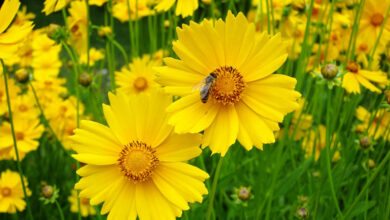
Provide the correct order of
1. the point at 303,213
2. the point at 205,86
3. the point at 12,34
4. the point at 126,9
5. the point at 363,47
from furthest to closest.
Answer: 1. the point at 126,9
2. the point at 363,47
3. the point at 303,213
4. the point at 12,34
5. the point at 205,86

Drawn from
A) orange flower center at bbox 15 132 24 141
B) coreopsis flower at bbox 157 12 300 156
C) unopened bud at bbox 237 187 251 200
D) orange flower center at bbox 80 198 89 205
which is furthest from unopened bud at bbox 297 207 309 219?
orange flower center at bbox 15 132 24 141

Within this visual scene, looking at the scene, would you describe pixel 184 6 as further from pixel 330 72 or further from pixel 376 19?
pixel 376 19

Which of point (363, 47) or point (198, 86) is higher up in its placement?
point (198, 86)

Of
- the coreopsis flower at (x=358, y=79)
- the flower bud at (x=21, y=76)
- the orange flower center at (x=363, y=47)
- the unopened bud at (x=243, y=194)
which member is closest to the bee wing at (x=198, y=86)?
the unopened bud at (x=243, y=194)

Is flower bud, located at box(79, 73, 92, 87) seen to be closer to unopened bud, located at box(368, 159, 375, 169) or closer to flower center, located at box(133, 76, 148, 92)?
flower center, located at box(133, 76, 148, 92)

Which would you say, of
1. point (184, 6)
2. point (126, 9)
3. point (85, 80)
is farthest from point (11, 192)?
point (184, 6)

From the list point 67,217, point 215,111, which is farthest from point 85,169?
point 67,217

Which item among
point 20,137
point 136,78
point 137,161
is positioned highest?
point 137,161

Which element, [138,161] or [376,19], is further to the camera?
[376,19]
